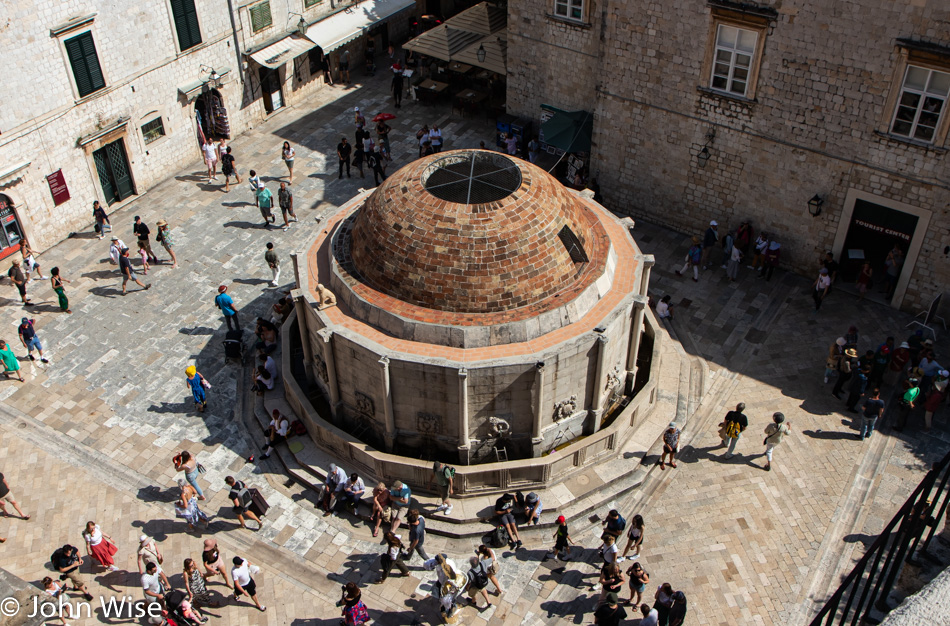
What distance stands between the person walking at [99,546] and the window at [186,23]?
19941 mm

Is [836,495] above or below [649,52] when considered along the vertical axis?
below

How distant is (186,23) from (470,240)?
18526 millimetres

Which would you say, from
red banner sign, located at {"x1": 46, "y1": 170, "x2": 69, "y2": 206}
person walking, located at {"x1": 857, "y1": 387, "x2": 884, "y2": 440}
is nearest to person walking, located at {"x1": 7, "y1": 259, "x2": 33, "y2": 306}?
red banner sign, located at {"x1": 46, "y1": 170, "x2": 69, "y2": 206}

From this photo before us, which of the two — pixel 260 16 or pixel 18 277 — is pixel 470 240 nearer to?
pixel 18 277

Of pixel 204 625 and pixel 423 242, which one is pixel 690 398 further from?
pixel 204 625

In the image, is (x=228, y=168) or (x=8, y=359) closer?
(x=8, y=359)

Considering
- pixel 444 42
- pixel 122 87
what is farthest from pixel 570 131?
pixel 122 87

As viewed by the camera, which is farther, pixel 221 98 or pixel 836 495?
pixel 221 98

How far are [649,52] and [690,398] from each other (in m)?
11.5

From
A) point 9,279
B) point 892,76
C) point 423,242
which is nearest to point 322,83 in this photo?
point 9,279

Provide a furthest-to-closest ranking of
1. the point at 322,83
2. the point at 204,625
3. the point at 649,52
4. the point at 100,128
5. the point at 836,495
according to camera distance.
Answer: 1. the point at 322,83
2. the point at 100,128
3. the point at 649,52
4. the point at 836,495
5. the point at 204,625

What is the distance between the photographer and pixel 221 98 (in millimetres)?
34906

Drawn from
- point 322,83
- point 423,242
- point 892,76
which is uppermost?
point 892,76

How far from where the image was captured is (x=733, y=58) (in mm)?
26562
